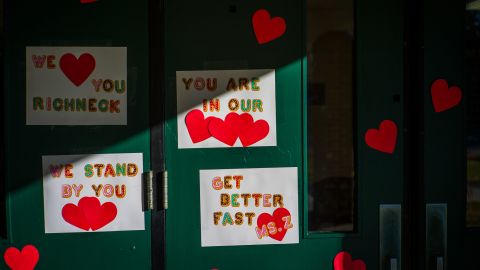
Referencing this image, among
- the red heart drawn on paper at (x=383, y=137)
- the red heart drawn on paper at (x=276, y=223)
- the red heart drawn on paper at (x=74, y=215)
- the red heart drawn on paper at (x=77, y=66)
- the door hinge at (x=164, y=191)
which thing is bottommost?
the red heart drawn on paper at (x=276, y=223)

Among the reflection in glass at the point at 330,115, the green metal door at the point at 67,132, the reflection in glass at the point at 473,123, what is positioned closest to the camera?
the green metal door at the point at 67,132

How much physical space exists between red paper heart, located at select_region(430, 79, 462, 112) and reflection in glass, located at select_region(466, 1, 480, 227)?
79 millimetres

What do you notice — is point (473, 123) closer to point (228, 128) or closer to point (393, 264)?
point (393, 264)

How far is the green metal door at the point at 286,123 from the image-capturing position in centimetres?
225

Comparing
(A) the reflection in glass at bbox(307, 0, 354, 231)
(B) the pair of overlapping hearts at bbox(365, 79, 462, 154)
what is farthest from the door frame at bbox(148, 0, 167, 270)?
(A) the reflection in glass at bbox(307, 0, 354, 231)

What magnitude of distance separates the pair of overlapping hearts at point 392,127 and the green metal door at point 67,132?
1.06 meters

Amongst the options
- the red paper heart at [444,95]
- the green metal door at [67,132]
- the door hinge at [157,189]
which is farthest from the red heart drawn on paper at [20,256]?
the red paper heart at [444,95]

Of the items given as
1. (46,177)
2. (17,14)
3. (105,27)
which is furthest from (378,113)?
(17,14)

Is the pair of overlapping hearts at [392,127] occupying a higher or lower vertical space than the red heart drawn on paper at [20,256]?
higher

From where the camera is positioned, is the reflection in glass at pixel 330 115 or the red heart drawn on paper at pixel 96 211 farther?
the reflection in glass at pixel 330 115

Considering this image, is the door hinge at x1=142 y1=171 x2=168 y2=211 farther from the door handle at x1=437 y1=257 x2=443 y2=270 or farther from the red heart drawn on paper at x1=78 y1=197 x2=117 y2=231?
the door handle at x1=437 y1=257 x2=443 y2=270

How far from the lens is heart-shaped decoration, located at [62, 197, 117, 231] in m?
2.21

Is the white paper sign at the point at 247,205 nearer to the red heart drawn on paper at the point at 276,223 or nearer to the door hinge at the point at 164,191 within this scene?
the red heart drawn on paper at the point at 276,223

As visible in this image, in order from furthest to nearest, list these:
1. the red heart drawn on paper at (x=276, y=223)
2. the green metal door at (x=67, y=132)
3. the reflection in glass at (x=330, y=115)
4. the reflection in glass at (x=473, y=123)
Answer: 1. the reflection in glass at (x=330, y=115)
2. the reflection in glass at (x=473, y=123)
3. the red heart drawn on paper at (x=276, y=223)
4. the green metal door at (x=67, y=132)
